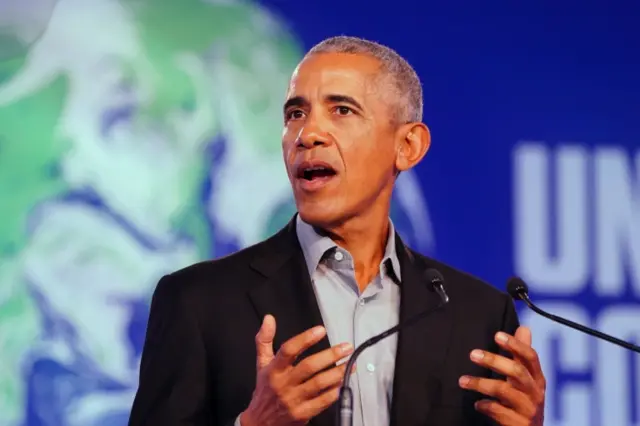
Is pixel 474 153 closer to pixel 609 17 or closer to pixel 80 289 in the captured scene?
pixel 609 17

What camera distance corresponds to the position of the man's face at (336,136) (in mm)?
2318

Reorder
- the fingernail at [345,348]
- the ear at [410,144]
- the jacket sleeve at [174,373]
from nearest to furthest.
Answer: the fingernail at [345,348] < the jacket sleeve at [174,373] < the ear at [410,144]

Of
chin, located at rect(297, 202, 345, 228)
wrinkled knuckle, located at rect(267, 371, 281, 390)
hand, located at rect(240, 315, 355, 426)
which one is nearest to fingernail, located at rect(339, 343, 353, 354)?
hand, located at rect(240, 315, 355, 426)

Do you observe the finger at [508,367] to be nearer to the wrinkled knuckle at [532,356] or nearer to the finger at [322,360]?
the wrinkled knuckle at [532,356]

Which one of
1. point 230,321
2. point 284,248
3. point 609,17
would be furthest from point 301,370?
point 609,17

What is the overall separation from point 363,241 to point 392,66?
1.33ft

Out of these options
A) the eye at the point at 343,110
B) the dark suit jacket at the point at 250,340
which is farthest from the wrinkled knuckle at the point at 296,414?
the eye at the point at 343,110

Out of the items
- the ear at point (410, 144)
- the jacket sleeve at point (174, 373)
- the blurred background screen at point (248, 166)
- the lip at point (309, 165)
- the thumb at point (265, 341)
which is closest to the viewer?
the thumb at point (265, 341)

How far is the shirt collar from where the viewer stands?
7.75 ft

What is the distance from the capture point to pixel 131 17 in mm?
3357

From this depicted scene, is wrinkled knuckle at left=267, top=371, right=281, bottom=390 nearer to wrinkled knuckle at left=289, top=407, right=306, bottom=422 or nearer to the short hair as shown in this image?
wrinkled knuckle at left=289, top=407, right=306, bottom=422

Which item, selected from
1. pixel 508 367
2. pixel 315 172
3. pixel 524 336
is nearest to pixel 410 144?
pixel 315 172

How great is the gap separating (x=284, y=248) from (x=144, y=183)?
1029 millimetres

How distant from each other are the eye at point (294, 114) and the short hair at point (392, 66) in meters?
0.14
